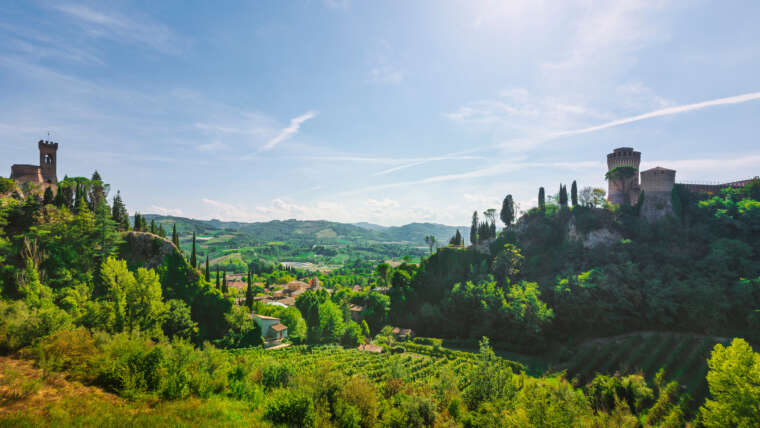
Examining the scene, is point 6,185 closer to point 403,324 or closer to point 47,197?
point 47,197

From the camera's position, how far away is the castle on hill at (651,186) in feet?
162

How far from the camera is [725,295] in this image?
36344 mm

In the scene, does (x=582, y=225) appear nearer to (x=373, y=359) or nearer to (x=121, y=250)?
(x=373, y=359)

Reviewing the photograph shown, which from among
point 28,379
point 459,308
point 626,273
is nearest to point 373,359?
point 459,308

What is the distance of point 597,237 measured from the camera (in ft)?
169

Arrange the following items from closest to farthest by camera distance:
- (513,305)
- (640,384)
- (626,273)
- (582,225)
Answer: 1. (640,384)
2. (626,273)
3. (513,305)
4. (582,225)

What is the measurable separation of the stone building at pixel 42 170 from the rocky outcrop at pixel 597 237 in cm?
8189

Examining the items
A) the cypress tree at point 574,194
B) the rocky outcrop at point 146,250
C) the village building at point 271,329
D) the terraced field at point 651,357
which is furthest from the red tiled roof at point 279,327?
the cypress tree at point 574,194

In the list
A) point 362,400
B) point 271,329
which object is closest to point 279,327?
point 271,329

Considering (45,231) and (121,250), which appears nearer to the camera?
(45,231)

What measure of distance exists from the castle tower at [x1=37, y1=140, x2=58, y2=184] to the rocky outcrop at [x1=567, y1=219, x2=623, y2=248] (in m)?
82.1

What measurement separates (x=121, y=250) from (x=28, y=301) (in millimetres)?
14878

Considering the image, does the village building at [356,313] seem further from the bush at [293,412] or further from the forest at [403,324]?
the bush at [293,412]

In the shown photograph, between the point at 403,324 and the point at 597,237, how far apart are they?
122 ft
